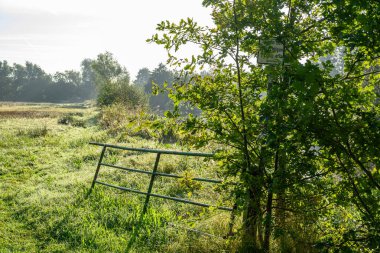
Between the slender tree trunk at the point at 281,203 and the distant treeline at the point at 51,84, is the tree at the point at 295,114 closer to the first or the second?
the slender tree trunk at the point at 281,203

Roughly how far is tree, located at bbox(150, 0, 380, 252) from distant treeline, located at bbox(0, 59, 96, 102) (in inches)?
3584

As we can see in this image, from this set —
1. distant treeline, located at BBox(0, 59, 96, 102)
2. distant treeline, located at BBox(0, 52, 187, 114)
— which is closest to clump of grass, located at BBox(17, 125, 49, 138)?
distant treeline, located at BBox(0, 52, 187, 114)

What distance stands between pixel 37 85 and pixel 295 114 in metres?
103

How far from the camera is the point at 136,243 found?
4.53 metres

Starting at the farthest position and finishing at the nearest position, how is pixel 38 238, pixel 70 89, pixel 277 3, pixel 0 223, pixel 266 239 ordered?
pixel 70 89 → pixel 0 223 → pixel 38 238 → pixel 266 239 → pixel 277 3

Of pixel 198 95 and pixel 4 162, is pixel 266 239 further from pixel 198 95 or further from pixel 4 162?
pixel 4 162

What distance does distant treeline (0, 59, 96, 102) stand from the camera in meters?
86.3

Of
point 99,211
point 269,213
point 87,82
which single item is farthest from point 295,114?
point 87,82

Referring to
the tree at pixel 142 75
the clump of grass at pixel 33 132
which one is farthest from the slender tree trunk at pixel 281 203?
the tree at pixel 142 75

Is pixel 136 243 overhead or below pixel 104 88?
below

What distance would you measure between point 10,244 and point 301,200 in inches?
169

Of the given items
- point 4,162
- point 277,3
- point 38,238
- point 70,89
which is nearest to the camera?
point 277,3

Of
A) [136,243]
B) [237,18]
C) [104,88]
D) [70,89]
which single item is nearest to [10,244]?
[136,243]

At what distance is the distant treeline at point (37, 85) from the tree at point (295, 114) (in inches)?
3584
